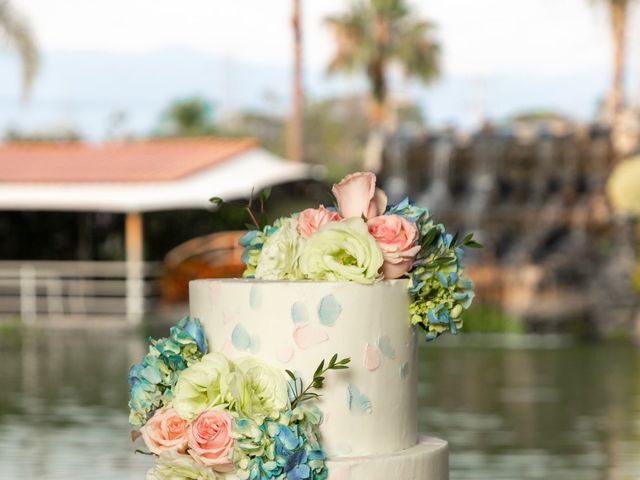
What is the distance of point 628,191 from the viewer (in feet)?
88.4

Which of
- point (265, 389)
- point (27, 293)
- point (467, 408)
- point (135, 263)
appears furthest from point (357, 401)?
point (27, 293)

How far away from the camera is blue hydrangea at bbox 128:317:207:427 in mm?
5117

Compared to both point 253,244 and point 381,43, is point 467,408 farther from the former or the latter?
point 381,43

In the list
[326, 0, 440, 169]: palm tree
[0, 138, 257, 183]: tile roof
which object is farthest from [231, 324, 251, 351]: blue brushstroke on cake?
[326, 0, 440, 169]: palm tree

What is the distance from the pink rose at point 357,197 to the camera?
5285mm

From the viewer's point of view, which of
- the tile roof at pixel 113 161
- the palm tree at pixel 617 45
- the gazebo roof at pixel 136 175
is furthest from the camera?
the palm tree at pixel 617 45

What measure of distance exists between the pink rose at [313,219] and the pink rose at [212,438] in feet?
2.31

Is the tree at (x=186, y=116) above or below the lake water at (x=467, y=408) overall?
above

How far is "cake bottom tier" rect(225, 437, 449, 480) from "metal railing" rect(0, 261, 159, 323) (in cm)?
2128

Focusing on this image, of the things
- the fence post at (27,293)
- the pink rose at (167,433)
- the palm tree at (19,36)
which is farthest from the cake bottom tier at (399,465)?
the palm tree at (19,36)

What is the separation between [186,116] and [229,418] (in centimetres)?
6574

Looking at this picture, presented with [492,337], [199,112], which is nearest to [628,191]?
[492,337]

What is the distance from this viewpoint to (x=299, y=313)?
4988 millimetres

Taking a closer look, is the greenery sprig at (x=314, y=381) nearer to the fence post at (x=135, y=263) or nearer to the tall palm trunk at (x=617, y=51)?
the fence post at (x=135, y=263)
